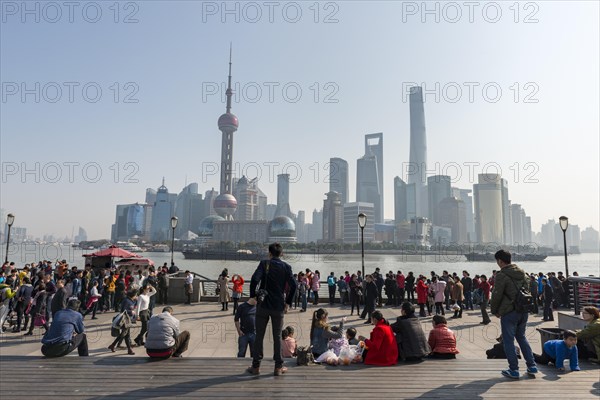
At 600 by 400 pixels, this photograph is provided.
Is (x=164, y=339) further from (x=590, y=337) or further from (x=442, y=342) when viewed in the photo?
(x=590, y=337)

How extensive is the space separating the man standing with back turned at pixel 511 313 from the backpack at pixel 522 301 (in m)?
0.03

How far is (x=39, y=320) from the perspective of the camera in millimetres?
10984

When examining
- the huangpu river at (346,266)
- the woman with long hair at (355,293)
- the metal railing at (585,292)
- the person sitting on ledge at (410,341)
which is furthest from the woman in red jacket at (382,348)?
the huangpu river at (346,266)

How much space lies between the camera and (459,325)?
13477mm

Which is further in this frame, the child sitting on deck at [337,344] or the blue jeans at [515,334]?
the child sitting on deck at [337,344]

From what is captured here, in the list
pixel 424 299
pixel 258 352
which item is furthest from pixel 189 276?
pixel 258 352

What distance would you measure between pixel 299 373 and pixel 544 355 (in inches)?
163

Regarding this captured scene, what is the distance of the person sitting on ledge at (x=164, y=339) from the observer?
20.9 ft

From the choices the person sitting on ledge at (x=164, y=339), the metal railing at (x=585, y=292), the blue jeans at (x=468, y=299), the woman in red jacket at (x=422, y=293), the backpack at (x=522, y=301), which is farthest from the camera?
the blue jeans at (x=468, y=299)

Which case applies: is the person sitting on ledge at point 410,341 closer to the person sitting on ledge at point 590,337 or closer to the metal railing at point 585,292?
the person sitting on ledge at point 590,337

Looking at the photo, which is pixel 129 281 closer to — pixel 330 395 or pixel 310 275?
pixel 310 275

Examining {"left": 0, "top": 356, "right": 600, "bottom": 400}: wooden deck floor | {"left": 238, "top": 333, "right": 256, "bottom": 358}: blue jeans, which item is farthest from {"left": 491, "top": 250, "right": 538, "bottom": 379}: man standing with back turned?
{"left": 238, "top": 333, "right": 256, "bottom": 358}: blue jeans

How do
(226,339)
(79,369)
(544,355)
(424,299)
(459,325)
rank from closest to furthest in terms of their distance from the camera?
(79,369) < (544,355) < (226,339) < (459,325) < (424,299)

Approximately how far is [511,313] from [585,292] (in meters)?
7.70
